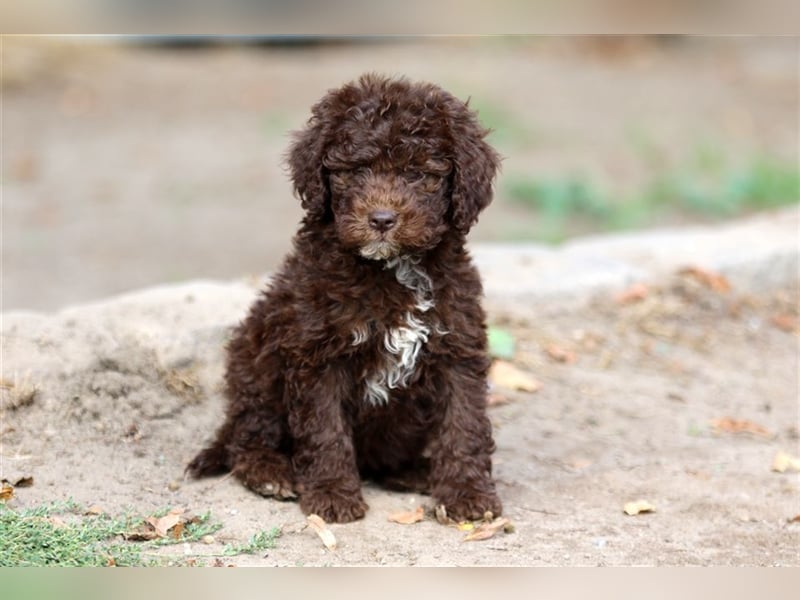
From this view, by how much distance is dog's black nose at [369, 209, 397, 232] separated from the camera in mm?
5254

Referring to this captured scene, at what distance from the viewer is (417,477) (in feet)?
20.4

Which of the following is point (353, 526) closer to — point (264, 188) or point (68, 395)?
point (68, 395)

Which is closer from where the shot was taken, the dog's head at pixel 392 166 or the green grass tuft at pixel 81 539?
the green grass tuft at pixel 81 539

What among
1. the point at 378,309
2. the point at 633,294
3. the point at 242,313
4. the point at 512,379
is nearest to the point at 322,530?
the point at 378,309

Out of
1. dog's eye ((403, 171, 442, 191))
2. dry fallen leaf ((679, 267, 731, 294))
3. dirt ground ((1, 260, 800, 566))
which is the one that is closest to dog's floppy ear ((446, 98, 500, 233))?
dog's eye ((403, 171, 442, 191))

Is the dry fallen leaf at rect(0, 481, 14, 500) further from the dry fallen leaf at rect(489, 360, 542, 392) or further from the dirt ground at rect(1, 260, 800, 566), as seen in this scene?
the dry fallen leaf at rect(489, 360, 542, 392)

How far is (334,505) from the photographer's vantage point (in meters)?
5.67

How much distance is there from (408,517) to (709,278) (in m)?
4.56

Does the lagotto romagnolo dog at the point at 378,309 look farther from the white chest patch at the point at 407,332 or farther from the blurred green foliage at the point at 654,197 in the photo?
the blurred green foliage at the point at 654,197

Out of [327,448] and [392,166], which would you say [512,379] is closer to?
[327,448]

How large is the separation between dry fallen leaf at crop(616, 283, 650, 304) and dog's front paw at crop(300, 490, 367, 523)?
3985 mm

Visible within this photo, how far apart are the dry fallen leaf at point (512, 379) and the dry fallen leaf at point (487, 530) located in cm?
223

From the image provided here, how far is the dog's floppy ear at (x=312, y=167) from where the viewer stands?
5.56m

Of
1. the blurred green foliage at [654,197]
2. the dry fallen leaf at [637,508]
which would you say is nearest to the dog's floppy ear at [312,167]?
the dry fallen leaf at [637,508]
